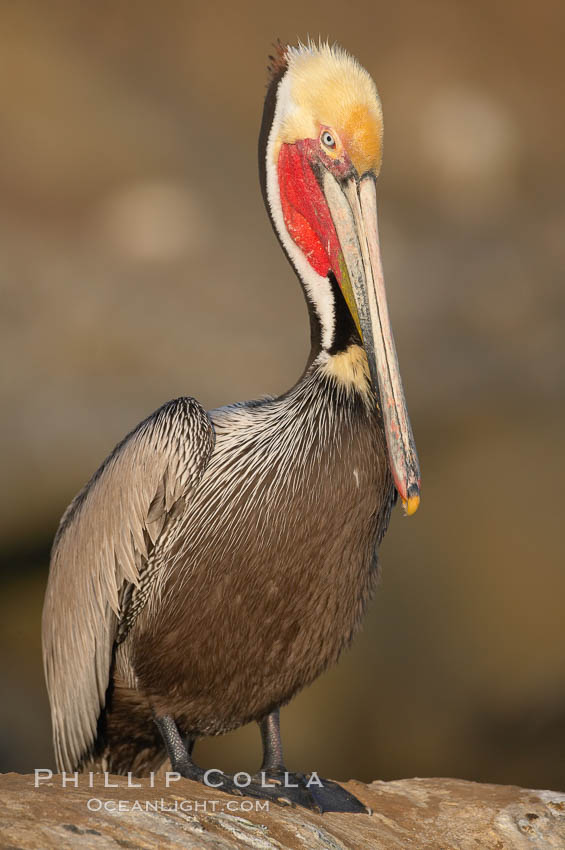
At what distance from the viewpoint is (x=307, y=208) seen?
283 cm

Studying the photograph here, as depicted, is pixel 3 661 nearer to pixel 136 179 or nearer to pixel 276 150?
pixel 136 179

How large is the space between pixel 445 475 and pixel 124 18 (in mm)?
3159

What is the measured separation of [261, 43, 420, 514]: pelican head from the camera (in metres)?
2.68

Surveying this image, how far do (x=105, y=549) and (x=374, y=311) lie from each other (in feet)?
3.21

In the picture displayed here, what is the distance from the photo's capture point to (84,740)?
291cm

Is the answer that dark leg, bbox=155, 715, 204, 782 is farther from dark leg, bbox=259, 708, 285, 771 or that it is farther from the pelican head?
the pelican head

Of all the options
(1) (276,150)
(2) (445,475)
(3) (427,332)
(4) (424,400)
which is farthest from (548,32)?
(1) (276,150)

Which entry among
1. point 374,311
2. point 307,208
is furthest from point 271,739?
point 307,208

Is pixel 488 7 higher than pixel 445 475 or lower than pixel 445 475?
higher

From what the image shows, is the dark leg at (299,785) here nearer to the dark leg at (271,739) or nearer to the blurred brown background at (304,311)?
the dark leg at (271,739)

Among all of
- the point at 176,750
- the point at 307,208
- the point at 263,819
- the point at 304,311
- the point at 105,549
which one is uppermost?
the point at 304,311

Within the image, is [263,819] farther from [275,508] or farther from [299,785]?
[275,508]

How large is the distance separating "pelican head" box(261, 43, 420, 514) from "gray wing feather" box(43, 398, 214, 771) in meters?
0.49

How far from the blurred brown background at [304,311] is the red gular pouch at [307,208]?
301 centimetres
